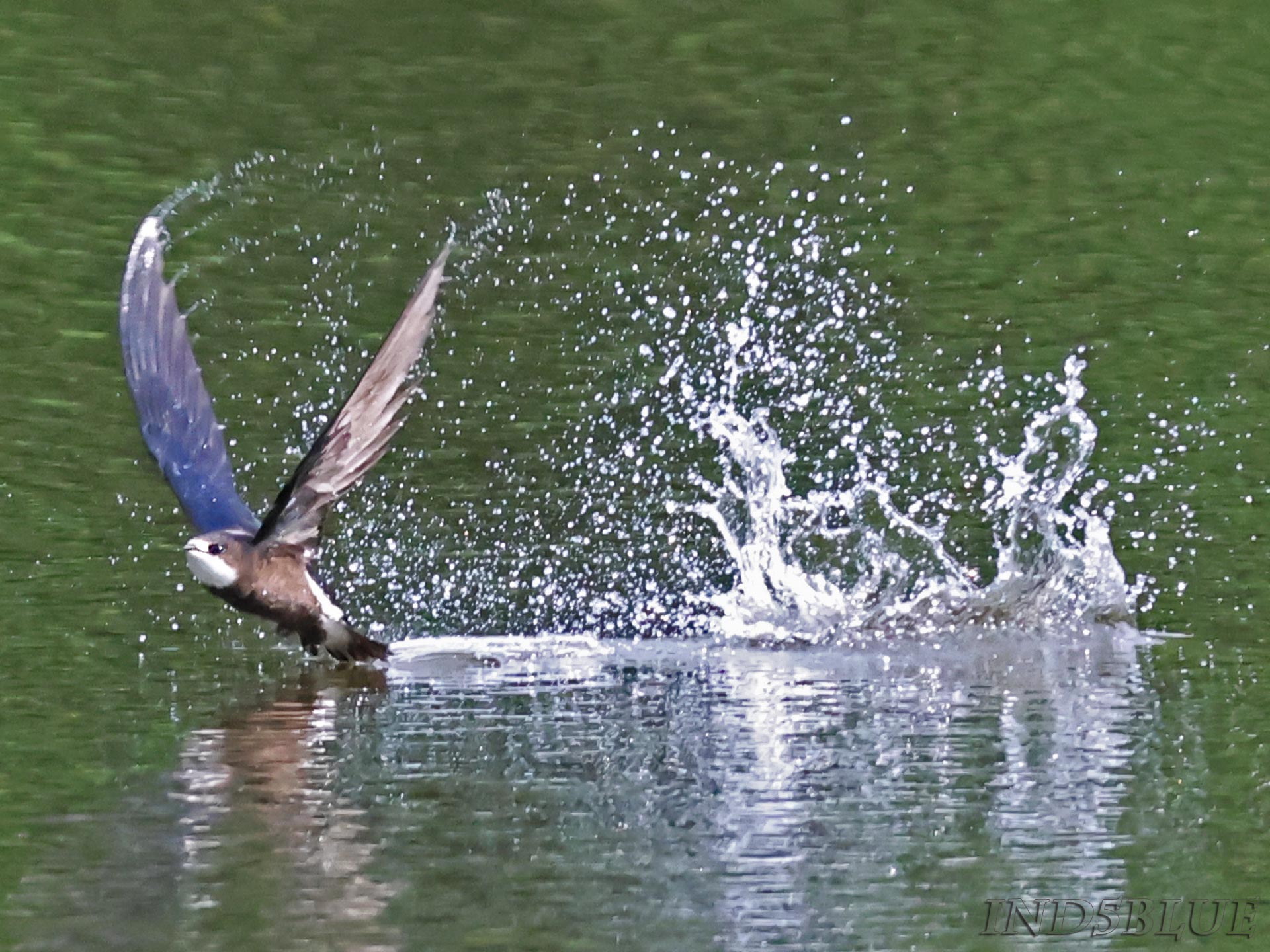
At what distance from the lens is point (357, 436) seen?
A: 6.33 metres

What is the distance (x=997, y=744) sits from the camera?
5.48 meters

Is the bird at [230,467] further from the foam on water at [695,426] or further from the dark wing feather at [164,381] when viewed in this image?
the foam on water at [695,426]

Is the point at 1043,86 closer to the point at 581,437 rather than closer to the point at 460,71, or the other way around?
the point at 460,71

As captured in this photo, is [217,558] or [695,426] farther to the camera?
[695,426]

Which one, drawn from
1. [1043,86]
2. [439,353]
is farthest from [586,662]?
[1043,86]

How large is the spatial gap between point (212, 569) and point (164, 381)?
28.2 inches

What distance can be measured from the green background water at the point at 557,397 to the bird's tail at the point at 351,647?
0.18m

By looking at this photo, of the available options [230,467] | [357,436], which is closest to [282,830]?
[357,436]

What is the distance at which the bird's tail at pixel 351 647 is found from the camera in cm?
672

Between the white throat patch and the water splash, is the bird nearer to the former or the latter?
the white throat patch

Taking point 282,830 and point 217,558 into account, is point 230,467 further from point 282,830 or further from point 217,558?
point 282,830

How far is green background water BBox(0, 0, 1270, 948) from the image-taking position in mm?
4469

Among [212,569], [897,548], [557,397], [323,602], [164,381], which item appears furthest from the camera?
[557,397]

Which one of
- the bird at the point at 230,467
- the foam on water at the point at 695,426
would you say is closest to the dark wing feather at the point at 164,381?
the bird at the point at 230,467
